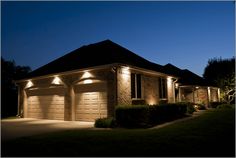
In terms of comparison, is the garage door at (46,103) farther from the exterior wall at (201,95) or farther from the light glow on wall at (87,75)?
the exterior wall at (201,95)

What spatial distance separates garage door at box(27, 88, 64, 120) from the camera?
1527cm

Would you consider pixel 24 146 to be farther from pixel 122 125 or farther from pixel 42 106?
pixel 42 106

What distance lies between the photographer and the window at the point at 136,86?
13.9 meters

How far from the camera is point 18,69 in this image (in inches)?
1182

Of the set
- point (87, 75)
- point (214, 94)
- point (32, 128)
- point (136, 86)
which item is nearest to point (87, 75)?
point (87, 75)

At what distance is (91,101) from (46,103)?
4.67 meters

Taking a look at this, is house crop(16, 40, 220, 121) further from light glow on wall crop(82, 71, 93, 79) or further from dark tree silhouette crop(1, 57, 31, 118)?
dark tree silhouette crop(1, 57, 31, 118)

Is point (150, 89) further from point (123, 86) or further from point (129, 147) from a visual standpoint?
point (129, 147)

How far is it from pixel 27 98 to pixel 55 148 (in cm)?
1330

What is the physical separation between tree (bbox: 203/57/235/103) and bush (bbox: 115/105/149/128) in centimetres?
2403

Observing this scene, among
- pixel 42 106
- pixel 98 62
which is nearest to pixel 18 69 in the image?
pixel 42 106

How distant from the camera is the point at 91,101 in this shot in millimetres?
13516

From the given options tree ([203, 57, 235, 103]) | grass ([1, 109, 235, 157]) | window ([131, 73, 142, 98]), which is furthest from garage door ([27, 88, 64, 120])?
tree ([203, 57, 235, 103])

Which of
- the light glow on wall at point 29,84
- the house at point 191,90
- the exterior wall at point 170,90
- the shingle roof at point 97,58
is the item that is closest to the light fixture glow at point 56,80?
the shingle roof at point 97,58
